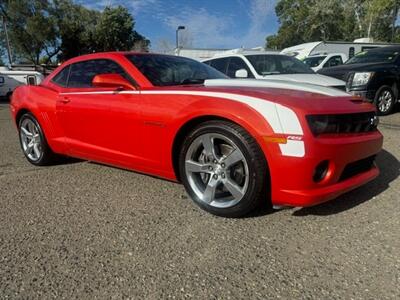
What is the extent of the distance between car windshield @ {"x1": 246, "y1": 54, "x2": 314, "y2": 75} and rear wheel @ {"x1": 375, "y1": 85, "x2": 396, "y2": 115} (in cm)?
144

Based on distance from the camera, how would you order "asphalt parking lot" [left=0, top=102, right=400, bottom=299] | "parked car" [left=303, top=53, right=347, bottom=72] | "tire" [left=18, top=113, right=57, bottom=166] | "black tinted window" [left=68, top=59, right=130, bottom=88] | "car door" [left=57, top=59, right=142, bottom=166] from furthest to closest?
"parked car" [left=303, top=53, right=347, bottom=72], "tire" [left=18, top=113, right=57, bottom=166], "black tinted window" [left=68, top=59, right=130, bottom=88], "car door" [left=57, top=59, right=142, bottom=166], "asphalt parking lot" [left=0, top=102, right=400, bottom=299]

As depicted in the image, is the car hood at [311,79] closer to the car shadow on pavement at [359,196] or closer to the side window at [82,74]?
the car shadow on pavement at [359,196]

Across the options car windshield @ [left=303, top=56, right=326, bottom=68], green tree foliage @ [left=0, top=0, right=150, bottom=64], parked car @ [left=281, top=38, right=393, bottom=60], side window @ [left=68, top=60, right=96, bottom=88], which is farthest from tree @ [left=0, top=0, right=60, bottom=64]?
side window @ [left=68, top=60, right=96, bottom=88]

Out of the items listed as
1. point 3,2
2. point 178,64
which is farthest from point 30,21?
point 178,64

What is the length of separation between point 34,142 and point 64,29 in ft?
135

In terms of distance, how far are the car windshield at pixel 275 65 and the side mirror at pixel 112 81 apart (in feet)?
14.7

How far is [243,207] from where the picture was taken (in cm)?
288

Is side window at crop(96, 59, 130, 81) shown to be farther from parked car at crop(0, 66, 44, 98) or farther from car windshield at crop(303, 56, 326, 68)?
parked car at crop(0, 66, 44, 98)

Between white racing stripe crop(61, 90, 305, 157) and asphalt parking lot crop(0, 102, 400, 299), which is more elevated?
white racing stripe crop(61, 90, 305, 157)

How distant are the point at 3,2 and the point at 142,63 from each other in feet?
141

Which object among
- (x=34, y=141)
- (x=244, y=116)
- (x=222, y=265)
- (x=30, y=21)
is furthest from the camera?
(x=30, y=21)

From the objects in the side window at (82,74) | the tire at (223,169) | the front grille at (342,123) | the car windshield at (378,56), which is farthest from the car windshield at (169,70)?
the car windshield at (378,56)

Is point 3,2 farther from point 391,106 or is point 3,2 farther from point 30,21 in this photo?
point 391,106

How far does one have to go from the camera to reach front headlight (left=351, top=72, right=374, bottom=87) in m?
7.57
